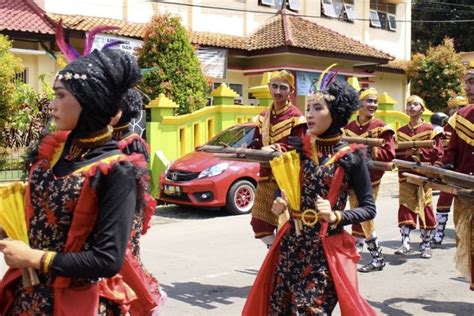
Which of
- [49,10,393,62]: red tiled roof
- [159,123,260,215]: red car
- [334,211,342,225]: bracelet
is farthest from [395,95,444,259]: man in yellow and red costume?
[49,10,393,62]: red tiled roof

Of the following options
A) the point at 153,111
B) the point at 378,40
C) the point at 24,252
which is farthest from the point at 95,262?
the point at 378,40

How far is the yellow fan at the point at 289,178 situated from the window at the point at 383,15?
25836 mm

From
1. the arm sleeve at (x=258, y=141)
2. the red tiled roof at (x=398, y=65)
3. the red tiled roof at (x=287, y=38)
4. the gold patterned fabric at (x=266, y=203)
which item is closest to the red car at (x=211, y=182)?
the arm sleeve at (x=258, y=141)

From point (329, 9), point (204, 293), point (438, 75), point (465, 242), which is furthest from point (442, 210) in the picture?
point (438, 75)

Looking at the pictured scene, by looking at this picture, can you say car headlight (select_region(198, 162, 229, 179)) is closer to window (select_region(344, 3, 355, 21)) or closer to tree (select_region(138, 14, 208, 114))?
tree (select_region(138, 14, 208, 114))

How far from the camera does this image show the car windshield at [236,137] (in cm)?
1206

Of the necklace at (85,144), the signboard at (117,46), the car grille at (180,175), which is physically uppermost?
the signboard at (117,46)

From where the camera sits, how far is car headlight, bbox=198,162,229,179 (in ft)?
38.1

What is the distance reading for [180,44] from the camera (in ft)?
54.3

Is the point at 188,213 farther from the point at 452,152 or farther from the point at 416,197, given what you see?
the point at 452,152

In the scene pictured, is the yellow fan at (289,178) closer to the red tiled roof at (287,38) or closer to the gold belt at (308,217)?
the gold belt at (308,217)

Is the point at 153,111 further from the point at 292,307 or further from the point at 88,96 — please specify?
the point at 88,96

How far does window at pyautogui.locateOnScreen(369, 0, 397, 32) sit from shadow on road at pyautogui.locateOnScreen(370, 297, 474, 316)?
931 inches

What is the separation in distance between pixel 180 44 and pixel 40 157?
14146 mm
